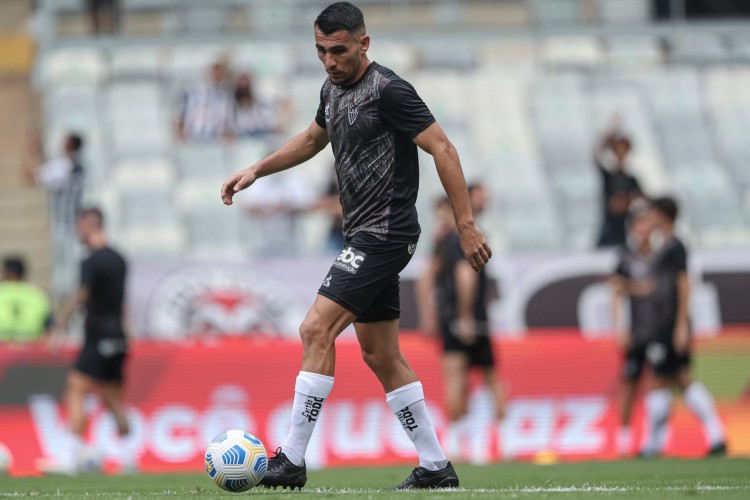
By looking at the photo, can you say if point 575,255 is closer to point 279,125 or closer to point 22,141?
point 279,125

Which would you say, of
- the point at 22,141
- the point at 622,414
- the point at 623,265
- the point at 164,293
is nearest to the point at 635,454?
the point at 622,414

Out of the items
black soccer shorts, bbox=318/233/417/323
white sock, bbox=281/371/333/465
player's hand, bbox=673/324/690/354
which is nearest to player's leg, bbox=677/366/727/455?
player's hand, bbox=673/324/690/354

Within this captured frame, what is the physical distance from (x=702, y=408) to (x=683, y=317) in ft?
2.97

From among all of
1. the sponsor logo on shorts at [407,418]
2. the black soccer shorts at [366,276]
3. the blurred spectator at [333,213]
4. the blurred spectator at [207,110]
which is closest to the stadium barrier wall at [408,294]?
the blurred spectator at [333,213]

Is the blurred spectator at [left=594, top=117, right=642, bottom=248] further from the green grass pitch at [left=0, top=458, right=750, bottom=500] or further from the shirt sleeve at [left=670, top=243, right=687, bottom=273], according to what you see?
the green grass pitch at [left=0, top=458, right=750, bottom=500]

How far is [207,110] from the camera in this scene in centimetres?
1978

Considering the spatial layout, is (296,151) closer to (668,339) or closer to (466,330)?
(466,330)

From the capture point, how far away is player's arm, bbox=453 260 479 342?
506 inches

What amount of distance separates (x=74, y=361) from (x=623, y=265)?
18.9 ft

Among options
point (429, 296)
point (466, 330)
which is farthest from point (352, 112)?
point (429, 296)

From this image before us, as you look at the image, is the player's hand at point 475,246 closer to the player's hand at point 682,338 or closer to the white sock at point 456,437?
the white sock at point 456,437

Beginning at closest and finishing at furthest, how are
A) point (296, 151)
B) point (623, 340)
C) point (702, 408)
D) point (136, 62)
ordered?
point (296, 151) < point (702, 408) < point (623, 340) < point (136, 62)

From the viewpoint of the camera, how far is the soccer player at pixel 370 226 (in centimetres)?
701

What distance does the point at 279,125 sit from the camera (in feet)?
64.2
